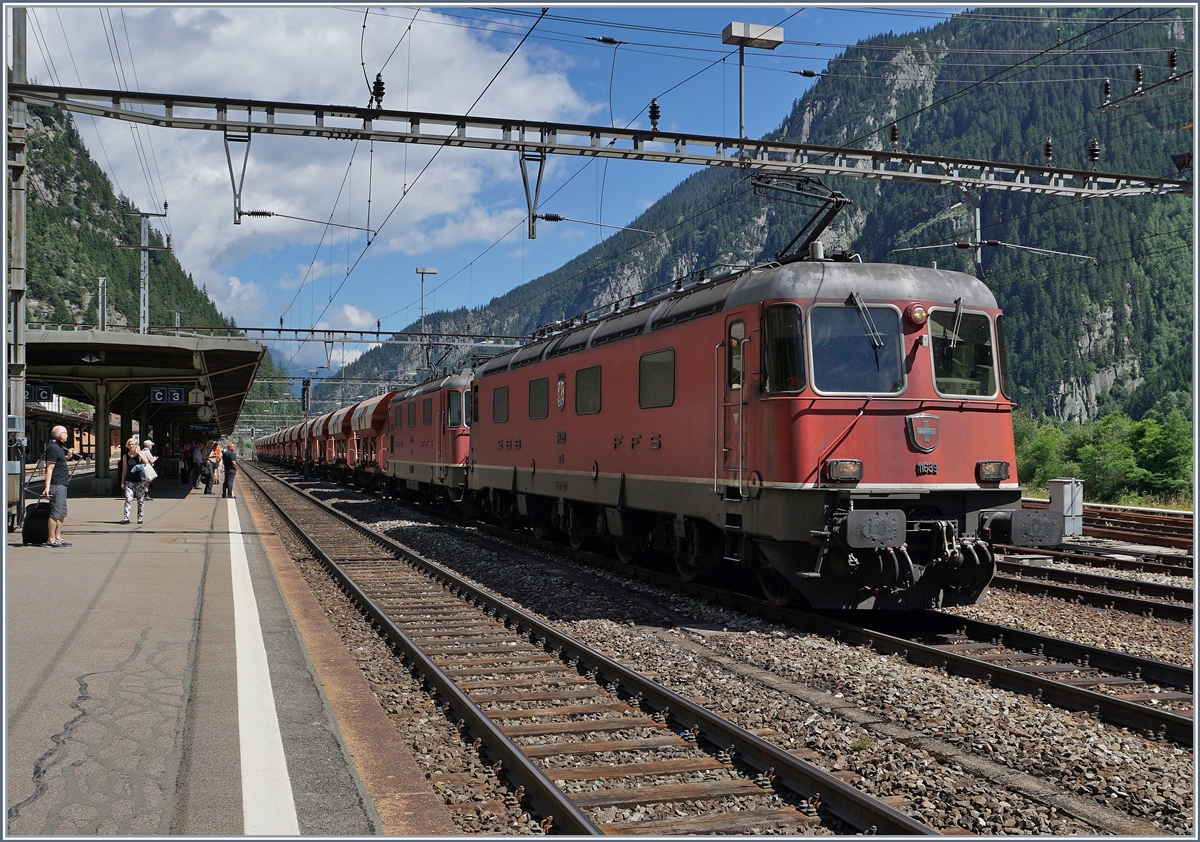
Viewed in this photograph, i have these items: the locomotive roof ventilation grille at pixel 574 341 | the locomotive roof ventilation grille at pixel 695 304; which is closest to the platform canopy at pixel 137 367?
the locomotive roof ventilation grille at pixel 574 341

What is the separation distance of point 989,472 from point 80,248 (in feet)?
435

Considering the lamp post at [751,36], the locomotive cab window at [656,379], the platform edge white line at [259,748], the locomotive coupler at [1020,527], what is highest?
the lamp post at [751,36]

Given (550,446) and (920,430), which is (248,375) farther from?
(920,430)

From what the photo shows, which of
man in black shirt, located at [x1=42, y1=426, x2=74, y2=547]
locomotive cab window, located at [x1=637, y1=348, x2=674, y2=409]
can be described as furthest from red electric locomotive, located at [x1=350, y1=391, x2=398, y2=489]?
locomotive cab window, located at [x1=637, y1=348, x2=674, y2=409]

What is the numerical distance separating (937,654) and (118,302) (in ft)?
437

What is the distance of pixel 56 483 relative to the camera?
49.4 feet

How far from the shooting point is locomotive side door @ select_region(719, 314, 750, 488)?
400 inches

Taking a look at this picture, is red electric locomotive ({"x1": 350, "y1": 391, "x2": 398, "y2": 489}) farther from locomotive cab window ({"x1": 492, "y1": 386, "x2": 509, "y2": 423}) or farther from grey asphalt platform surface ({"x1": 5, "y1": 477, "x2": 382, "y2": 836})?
grey asphalt platform surface ({"x1": 5, "y1": 477, "x2": 382, "y2": 836})

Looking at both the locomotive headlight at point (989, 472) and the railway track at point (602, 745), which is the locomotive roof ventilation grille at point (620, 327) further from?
the locomotive headlight at point (989, 472)

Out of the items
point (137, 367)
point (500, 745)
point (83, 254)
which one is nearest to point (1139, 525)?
point (500, 745)

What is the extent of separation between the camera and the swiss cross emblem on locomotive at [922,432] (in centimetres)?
965

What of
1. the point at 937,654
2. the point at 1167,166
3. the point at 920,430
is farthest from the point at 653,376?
the point at 1167,166

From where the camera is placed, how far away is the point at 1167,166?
139500 mm

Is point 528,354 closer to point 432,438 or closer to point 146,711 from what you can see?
point 432,438
